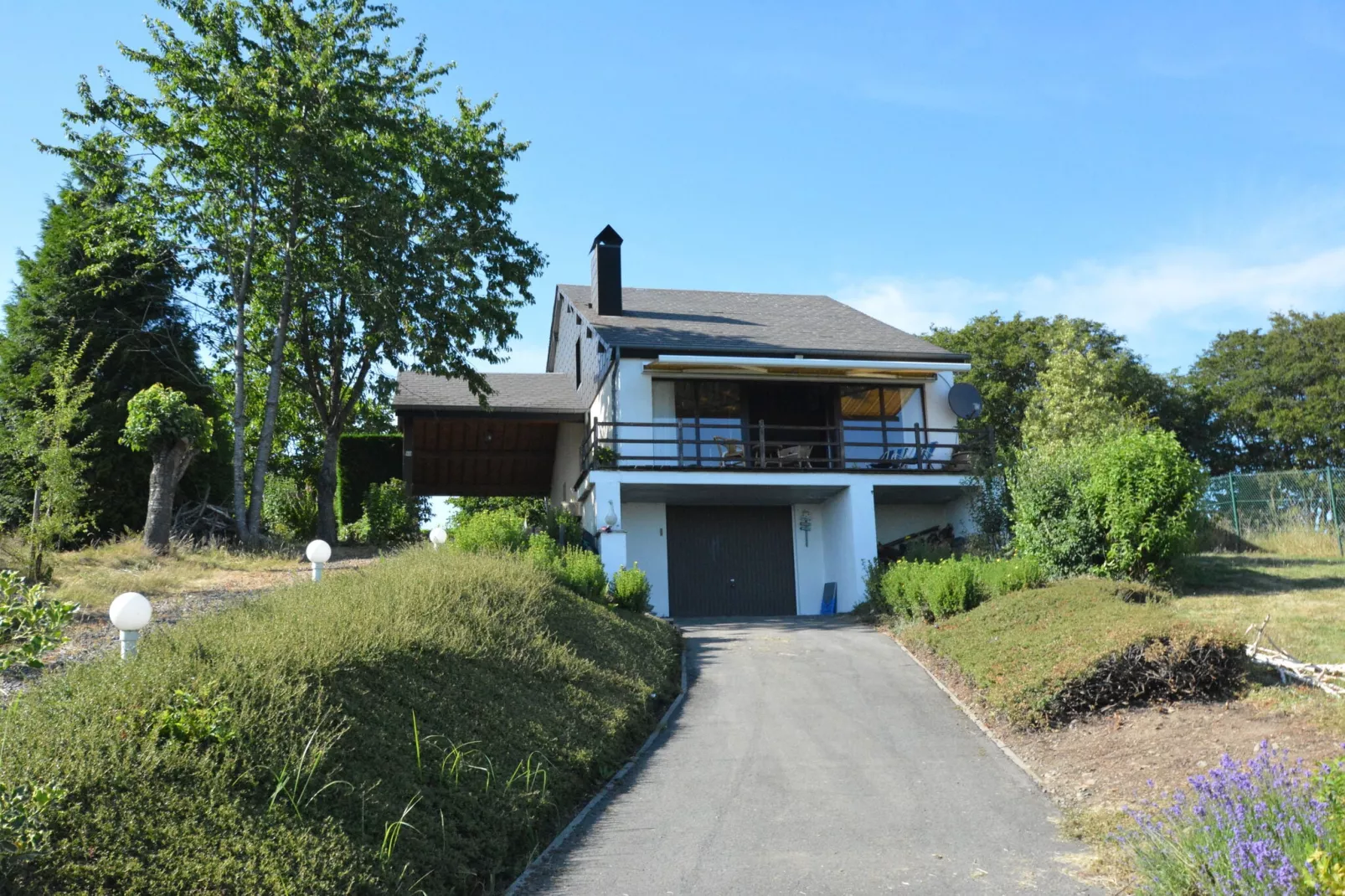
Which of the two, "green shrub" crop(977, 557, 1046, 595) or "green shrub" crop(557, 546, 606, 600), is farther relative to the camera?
"green shrub" crop(557, 546, 606, 600)

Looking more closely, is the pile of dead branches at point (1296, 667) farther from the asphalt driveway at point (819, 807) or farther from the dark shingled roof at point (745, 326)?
the dark shingled roof at point (745, 326)

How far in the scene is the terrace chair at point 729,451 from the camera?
19219mm

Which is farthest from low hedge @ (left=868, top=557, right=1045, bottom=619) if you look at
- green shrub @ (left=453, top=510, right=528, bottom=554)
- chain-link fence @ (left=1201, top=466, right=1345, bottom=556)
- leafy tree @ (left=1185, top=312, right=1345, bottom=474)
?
leafy tree @ (left=1185, top=312, right=1345, bottom=474)

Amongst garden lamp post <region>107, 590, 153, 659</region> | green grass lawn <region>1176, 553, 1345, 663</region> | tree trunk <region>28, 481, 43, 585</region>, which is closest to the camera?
garden lamp post <region>107, 590, 153, 659</region>

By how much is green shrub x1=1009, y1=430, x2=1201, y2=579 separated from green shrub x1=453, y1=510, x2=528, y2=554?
816cm

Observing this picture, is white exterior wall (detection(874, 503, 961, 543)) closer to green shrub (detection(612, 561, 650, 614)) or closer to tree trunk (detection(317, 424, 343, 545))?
green shrub (detection(612, 561, 650, 614))

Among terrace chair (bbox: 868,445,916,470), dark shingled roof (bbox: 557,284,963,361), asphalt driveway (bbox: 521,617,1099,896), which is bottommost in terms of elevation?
asphalt driveway (bbox: 521,617,1099,896)

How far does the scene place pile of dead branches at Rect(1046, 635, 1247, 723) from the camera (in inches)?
377

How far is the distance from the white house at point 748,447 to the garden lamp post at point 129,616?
11.0 meters

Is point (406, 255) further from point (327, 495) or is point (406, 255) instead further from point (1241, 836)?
point (1241, 836)

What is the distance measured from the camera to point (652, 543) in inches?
795

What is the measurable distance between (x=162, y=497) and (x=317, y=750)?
12682 mm

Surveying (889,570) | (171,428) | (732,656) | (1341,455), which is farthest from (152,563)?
(1341,455)

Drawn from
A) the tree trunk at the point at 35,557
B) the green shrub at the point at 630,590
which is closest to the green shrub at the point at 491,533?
the green shrub at the point at 630,590
